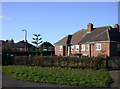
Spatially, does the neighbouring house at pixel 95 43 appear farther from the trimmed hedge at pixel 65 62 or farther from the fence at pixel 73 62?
the trimmed hedge at pixel 65 62

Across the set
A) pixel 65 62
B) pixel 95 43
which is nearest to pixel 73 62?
pixel 65 62

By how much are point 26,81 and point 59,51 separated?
30793 mm

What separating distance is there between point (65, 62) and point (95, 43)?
15.8 metres

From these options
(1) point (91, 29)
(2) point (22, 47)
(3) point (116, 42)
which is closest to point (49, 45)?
(2) point (22, 47)

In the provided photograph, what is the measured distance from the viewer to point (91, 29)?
1422 inches

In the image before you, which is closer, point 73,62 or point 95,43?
point 73,62

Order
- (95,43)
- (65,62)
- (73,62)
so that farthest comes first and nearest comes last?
(95,43), (65,62), (73,62)

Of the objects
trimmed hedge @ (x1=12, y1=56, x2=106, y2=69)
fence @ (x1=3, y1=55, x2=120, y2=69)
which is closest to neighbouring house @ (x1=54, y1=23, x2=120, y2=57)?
fence @ (x1=3, y1=55, x2=120, y2=69)

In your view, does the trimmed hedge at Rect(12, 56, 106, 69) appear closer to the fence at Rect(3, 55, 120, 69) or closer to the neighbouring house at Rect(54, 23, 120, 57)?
the fence at Rect(3, 55, 120, 69)

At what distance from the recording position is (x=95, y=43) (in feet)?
96.9

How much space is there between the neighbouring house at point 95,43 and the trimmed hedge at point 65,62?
8.10 metres

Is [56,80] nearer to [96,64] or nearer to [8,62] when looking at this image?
[96,64]

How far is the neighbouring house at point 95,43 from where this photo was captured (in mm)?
26625

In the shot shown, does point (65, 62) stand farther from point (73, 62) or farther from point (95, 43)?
point (95, 43)
